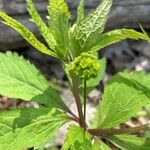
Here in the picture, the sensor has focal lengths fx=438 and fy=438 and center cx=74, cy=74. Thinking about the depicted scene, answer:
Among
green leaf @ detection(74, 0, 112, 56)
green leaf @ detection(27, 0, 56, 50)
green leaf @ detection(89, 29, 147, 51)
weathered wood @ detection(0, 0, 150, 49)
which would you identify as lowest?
green leaf @ detection(89, 29, 147, 51)

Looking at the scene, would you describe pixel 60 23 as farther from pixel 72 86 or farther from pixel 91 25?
pixel 72 86

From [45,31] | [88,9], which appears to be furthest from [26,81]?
[88,9]

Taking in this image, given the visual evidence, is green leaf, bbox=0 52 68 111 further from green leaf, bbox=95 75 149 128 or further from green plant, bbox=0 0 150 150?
green leaf, bbox=95 75 149 128

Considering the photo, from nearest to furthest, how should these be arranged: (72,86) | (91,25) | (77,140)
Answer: (91,25) < (77,140) < (72,86)

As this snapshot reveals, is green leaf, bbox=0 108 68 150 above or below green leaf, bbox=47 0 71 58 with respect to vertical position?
below

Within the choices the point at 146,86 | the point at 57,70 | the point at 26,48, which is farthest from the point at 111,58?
the point at 146,86

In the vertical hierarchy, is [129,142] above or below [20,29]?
below

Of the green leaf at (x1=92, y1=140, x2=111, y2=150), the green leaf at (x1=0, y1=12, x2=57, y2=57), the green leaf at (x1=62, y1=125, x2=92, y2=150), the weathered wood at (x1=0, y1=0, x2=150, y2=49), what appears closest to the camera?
the green leaf at (x1=0, y1=12, x2=57, y2=57)

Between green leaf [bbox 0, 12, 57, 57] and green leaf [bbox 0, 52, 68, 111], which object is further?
green leaf [bbox 0, 52, 68, 111]

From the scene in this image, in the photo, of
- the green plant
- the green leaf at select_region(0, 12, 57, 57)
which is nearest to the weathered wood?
the green plant
